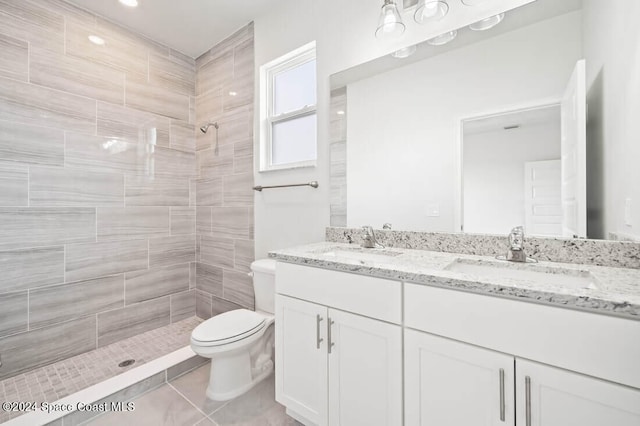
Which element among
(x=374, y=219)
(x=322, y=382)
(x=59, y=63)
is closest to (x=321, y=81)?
(x=374, y=219)

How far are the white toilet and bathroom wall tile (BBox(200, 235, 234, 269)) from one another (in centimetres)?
65

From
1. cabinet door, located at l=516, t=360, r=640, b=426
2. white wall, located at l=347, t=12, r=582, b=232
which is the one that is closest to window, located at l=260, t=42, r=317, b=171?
white wall, located at l=347, t=12, r=582, b=232

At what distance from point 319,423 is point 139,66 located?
2.98m

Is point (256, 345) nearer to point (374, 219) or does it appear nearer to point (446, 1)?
point (374, 219)

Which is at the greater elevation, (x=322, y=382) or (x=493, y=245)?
(x=493, y=245)

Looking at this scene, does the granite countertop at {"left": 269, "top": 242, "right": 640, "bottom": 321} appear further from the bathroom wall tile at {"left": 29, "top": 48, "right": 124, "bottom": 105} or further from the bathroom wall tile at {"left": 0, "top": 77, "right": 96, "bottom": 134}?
the bathroom wall tile at {"left": 29, "top": 48, "right": 124, "bottom": 105}

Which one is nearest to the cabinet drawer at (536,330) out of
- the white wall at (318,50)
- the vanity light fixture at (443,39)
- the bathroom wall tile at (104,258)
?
the white wall at (318,50)

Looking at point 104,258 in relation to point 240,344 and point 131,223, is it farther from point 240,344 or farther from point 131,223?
point 240,344

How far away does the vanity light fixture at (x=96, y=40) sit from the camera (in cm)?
218

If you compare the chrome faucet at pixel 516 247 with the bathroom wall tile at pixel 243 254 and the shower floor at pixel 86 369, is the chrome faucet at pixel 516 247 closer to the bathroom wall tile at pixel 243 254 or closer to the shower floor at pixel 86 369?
the bathroom wall tile at pixel 243 254

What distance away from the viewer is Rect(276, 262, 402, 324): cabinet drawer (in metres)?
1.07

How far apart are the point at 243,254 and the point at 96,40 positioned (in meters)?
2.05

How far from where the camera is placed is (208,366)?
203 cm

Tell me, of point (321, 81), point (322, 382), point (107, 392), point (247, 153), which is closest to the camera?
point (322, 382)
